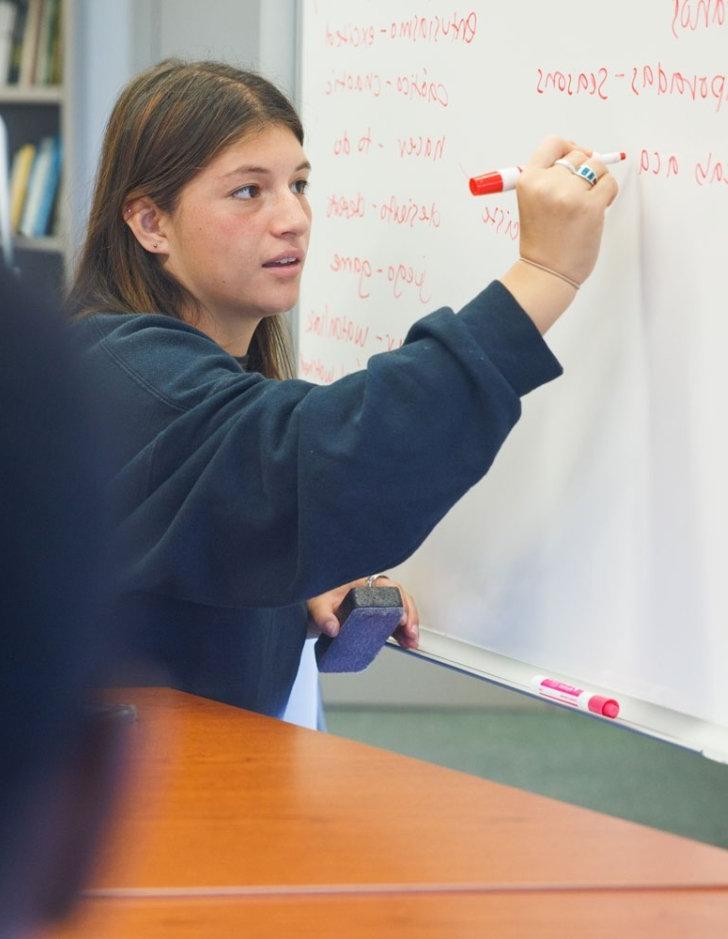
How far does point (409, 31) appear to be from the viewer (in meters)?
1.25

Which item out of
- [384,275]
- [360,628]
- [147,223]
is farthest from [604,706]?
[147,223]

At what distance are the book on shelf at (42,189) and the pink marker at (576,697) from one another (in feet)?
7.69

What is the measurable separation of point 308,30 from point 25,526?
4.24 feet

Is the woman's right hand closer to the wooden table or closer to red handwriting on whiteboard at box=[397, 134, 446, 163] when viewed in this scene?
red handwriting on whiteboard at box=[397, 134, 446, 163]

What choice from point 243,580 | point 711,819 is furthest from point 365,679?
point 243,580

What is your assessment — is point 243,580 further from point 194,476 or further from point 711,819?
point 711,819

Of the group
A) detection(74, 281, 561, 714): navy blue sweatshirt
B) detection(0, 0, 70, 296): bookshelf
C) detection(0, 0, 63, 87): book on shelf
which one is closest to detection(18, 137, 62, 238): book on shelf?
detection(0, 0, 70, 296): bookshelf

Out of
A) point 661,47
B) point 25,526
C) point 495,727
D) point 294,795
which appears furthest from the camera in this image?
point 495,727

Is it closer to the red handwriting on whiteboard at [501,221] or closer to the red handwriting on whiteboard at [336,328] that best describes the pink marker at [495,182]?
the red handwriting on whiteboard at [501,221]

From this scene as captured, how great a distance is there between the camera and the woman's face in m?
1.17

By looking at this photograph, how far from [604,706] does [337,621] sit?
12.5 inches

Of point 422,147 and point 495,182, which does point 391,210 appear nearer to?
point 422,147

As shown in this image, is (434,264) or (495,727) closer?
(434,264)

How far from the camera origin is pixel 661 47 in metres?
0.95
